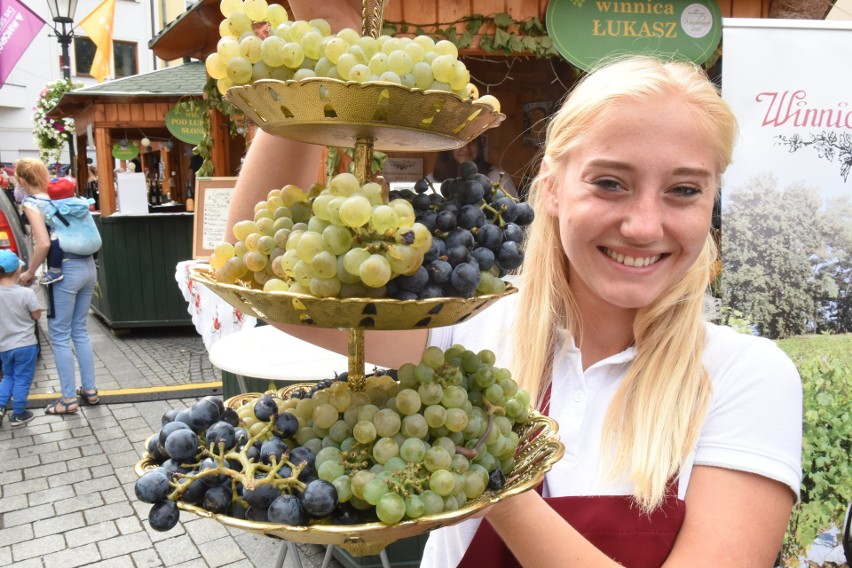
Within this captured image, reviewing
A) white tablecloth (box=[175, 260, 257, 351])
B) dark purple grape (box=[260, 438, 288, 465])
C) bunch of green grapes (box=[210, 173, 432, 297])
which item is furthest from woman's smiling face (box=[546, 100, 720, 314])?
white tablecloth (box=[175, 260, 257, 351])

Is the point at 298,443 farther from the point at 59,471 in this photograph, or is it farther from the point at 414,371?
the point at 59,471

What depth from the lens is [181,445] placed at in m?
0.95

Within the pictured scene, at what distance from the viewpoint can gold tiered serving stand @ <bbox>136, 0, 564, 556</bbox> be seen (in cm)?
89

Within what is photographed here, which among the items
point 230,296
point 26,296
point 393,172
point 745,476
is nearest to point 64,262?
point 26,296

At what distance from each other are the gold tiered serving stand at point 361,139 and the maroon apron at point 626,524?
33 cm

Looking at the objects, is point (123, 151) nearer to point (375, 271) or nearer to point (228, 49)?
point (228, 49)

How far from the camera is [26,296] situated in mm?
5266

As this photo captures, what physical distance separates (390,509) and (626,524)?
711 mm

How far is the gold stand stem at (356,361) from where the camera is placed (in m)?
1.17

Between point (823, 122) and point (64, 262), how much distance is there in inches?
233

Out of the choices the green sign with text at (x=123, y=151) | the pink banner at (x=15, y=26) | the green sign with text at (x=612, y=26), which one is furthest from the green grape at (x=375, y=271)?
the pink banner at (x=15, y=26)

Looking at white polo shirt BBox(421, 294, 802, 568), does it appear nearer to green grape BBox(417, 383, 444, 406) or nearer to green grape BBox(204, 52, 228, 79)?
green grape BBox(417, 383, 444, 406)

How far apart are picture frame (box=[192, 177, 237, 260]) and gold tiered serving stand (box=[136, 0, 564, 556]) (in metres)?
4.11

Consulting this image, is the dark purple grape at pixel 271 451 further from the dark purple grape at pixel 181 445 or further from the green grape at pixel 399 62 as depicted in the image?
the green grape at pixel 399 62
